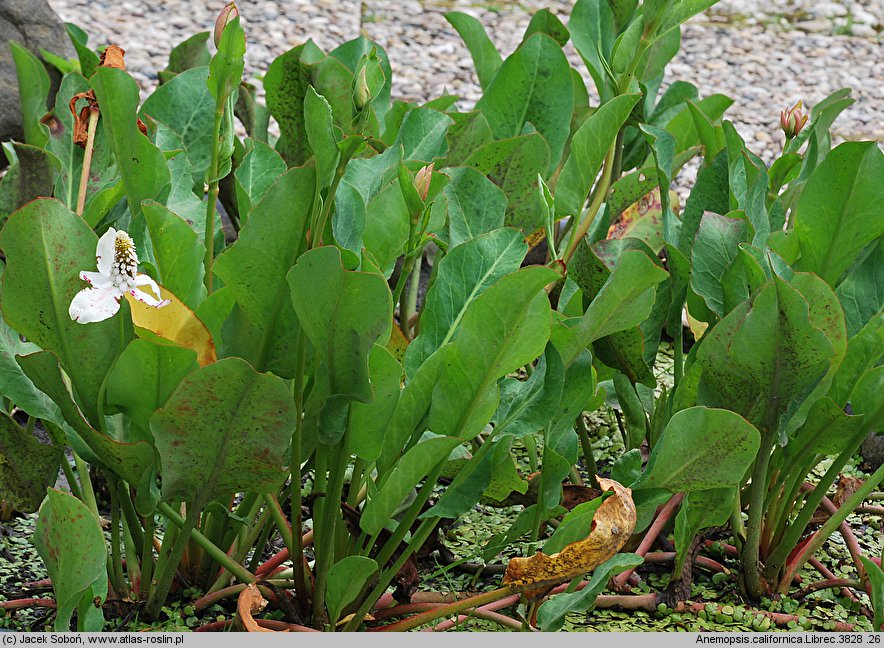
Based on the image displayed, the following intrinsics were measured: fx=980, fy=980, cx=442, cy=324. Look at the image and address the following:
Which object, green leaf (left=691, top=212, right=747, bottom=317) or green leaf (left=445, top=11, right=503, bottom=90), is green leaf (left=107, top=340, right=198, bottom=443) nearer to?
green leaf (left=691, top=212, right=747, bottom=317)

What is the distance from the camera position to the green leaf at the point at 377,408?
2.88 ft

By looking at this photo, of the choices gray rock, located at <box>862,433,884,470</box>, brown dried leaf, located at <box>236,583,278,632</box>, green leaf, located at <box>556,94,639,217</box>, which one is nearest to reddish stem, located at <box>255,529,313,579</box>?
brown dried leaf, located at <box>236,583,278,632</box>

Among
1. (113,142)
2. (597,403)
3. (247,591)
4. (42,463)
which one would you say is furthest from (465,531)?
(113,142)

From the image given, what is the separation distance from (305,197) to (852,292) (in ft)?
2.22

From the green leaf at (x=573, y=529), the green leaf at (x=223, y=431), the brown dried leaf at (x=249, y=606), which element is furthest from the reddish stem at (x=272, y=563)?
the green leaf at (x=573, y=529)

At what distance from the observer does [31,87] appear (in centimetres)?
165

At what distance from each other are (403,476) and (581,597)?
0.65 ft

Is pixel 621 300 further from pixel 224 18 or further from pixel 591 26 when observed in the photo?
pixel 591 26

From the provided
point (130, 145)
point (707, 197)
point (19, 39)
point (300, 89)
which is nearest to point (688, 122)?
point (707, 197)

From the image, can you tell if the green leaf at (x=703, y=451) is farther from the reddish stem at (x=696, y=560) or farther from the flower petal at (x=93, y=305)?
the flower petal at (x=93, y=305)

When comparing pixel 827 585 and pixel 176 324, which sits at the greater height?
pixel 176 324

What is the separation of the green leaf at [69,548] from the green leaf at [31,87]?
949 millimetres
